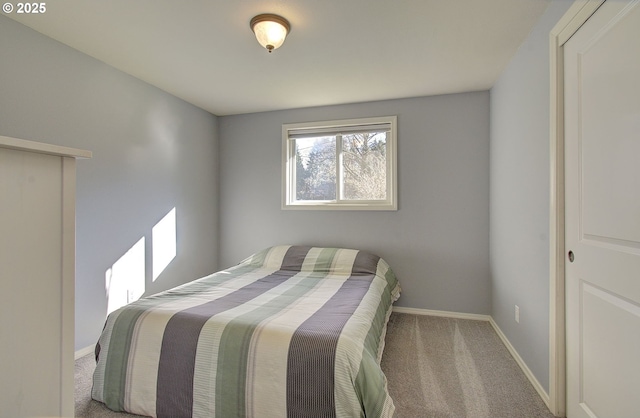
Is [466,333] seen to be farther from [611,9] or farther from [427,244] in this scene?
[611,9]

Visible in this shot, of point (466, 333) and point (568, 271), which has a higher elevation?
point (568, 271)

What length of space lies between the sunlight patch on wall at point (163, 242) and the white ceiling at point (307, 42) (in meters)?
1.32

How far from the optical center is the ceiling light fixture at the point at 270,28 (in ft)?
6.01

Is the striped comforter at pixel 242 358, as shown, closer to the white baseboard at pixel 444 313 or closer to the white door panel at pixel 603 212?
the white door panel at pixel 603 212

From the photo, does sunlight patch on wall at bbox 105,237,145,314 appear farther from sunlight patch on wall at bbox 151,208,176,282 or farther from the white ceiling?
the white ceiling

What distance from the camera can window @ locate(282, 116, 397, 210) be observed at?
3.29m

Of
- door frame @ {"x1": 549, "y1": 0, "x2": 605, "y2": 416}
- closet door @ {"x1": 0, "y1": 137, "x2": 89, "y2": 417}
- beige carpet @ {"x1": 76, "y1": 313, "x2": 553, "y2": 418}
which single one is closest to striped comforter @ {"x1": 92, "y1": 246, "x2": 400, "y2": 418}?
beige carpet @ {"x1": 76, "y1": 313, "x2": 553, "y2": 418}

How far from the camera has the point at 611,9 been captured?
122 centimetres

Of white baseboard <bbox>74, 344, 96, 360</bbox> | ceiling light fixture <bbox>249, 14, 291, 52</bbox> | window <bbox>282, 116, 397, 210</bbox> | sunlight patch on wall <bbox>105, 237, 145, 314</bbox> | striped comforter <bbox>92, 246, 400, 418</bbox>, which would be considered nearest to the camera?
striped comforter <bbox>92, 246, 400, 418</bbox>

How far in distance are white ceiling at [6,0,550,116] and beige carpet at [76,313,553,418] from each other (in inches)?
90.0

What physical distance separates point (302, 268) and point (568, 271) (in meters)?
2.07

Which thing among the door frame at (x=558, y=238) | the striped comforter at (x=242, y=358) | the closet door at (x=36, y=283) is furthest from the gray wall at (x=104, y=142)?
the door frame at (x=558, y=238)

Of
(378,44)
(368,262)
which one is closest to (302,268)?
(368,262)

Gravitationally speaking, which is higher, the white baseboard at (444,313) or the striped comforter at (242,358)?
the striped comforter at (242,358)
